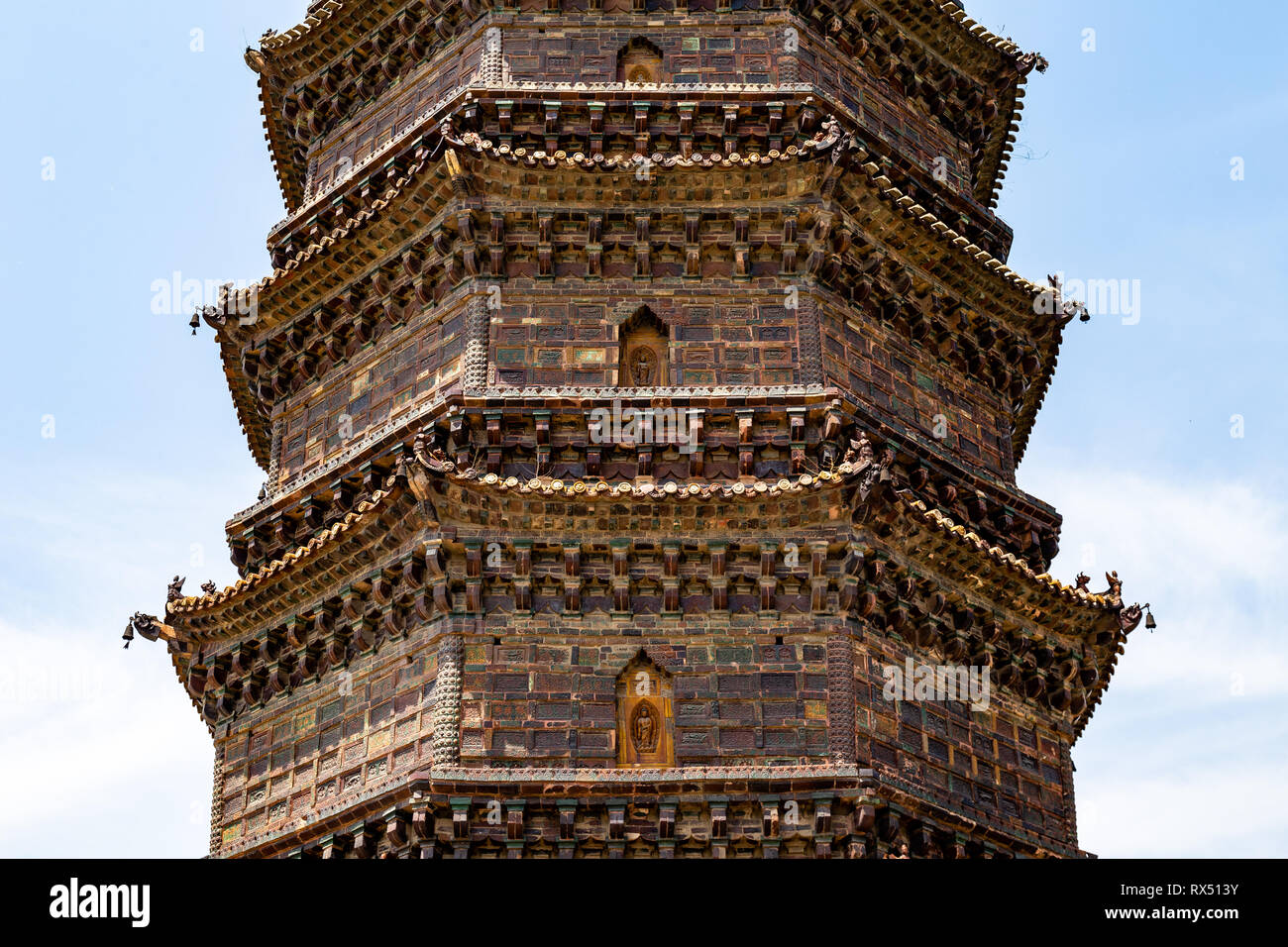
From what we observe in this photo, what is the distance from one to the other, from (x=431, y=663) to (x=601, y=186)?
19.8 ft

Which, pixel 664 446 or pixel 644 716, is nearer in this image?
pixel 644 716

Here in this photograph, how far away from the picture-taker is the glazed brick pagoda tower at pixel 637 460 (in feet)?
60.5

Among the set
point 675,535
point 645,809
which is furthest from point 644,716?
point 675,535

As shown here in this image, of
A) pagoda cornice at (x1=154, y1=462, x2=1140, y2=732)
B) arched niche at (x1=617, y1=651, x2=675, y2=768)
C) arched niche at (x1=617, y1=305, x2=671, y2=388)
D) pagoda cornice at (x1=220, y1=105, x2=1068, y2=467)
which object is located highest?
pagoda cornice at (x1=220, y1=105, x2=1068, y2=467)

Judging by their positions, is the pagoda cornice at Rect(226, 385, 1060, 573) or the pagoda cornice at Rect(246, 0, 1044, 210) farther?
the pagoda cornice at Rect(246, 0, 1044, 210)

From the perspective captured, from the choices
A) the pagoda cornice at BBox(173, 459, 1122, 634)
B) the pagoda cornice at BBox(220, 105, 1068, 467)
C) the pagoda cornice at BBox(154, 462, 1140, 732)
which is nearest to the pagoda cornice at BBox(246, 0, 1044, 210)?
the pagoda cornice at BBox(220, 105, 1068, 467)

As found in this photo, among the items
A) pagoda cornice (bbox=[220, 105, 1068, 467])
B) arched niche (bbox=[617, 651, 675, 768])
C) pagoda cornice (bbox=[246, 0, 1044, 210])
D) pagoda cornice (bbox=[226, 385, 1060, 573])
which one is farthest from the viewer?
pagoda cornice (bbox=[246, 0, 1044, 210])

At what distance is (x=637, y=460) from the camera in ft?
66.2

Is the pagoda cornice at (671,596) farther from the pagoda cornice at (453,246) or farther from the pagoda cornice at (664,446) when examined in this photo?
the pagoda cornice at (453,246)

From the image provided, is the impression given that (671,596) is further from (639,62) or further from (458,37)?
(458,37)

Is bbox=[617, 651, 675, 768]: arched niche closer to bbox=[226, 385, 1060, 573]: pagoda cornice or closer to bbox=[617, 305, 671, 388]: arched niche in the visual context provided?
bbox=[226, 385, 1060, 573]: pagoda cornice

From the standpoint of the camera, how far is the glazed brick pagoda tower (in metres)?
18.4

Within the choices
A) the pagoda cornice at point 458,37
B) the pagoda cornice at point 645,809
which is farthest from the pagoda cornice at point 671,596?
the pagoda cornice at point 458,37
